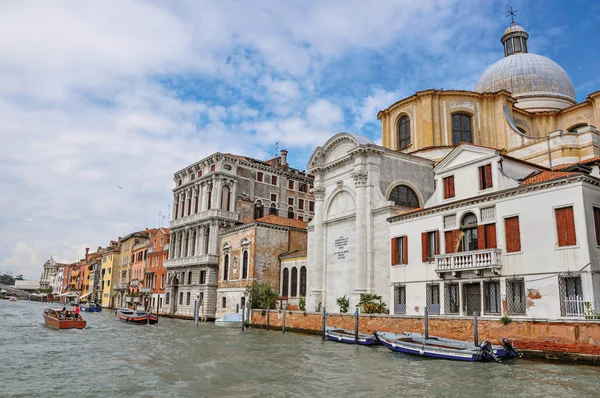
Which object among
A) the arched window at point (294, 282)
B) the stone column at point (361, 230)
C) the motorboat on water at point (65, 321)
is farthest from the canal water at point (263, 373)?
the arched window at point (294, 282)

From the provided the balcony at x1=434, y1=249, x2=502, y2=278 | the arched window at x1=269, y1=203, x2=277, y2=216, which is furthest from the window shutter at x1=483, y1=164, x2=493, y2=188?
the arched window at x1=269, y1=203, x2=277, y2=216

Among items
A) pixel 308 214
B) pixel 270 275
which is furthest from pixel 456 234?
pixel 308 214

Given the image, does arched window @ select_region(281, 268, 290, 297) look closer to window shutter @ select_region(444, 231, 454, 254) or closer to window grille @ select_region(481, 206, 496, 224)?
window shutter @ select_region(444, 231, 454, 254)

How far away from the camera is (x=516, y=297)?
18.6 m

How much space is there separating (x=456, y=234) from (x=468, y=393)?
10087mm

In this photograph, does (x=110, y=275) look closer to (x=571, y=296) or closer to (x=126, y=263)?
(x=126, y=263)

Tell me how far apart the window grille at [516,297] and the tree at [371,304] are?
724 centimetres

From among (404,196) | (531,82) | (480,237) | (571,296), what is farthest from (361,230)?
(531,82)

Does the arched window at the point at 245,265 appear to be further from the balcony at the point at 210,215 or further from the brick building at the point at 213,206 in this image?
the balcony at the point at 210,215

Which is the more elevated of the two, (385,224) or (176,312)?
(385,224)

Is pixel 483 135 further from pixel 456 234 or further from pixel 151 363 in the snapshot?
pixel 151 363

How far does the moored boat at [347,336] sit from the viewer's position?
69.8 ft

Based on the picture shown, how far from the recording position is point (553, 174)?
758 inches

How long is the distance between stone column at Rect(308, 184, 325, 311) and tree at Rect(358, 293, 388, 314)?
5.52 metres
